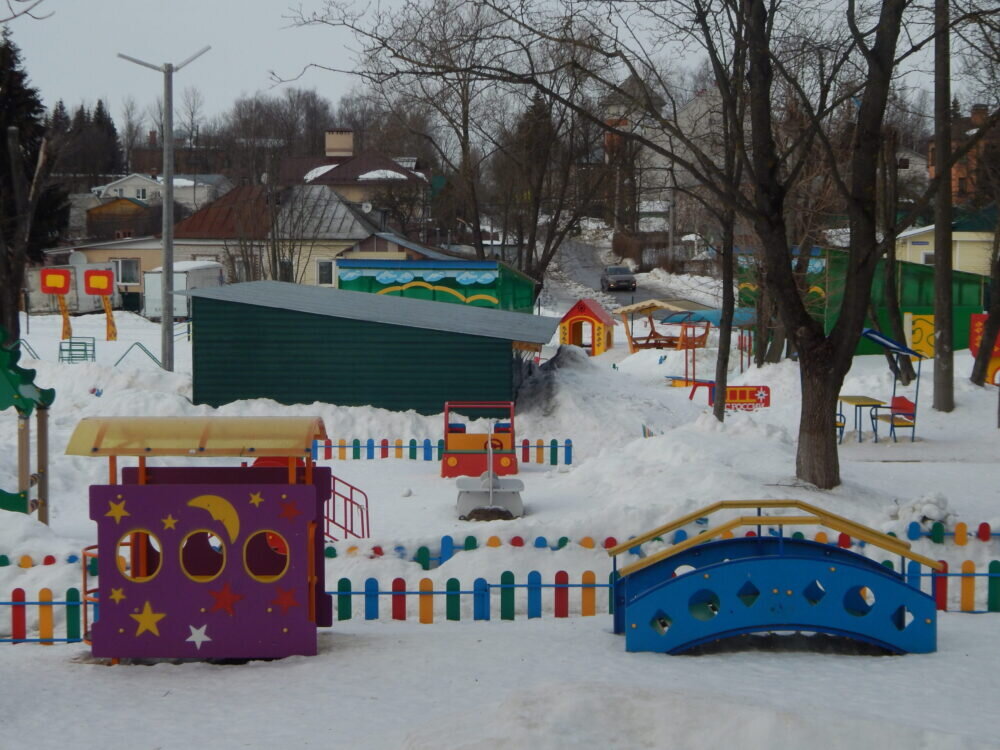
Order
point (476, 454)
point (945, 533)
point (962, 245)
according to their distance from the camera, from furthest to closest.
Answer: point (962, 245) < point (476, 454) < point (945, 533)

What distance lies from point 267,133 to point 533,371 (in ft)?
237

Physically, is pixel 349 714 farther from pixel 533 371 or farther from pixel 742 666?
pixel 533 371

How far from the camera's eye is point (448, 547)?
11.3 metres

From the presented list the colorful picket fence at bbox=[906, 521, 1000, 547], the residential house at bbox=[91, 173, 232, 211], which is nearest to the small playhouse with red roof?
the colorful picket fence at bbox=[906, 521, 1000, 547]

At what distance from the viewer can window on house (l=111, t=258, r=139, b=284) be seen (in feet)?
182

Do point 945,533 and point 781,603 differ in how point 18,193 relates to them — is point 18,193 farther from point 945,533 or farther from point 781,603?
point 781,603

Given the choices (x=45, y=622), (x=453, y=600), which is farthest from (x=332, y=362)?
(x=45, y=622)

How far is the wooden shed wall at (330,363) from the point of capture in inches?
880

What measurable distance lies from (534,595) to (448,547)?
5.64 feet

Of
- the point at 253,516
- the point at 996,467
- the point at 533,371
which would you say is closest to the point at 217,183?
the point at 533,371

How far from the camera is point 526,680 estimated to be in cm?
727

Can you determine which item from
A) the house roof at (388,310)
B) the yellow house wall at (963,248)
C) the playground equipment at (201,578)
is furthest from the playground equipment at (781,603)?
the yellow house wall at (963,248)

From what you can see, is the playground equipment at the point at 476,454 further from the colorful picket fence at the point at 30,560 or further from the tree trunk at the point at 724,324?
the colorful picket fence at the point at 30,560

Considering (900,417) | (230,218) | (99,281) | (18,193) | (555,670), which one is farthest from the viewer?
(230,218)
